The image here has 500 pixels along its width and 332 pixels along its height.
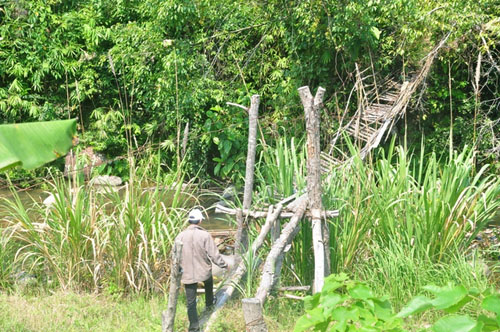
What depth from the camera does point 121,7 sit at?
1302 centimetres

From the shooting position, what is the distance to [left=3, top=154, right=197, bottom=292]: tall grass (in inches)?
228

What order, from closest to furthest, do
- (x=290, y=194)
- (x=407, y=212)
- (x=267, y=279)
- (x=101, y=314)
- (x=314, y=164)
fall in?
1. (x=267, y=279)
2. (x=314, y=164)
3. (x=101, y=314)
4. (x=407, y=212)
5. (x=290, y=194)

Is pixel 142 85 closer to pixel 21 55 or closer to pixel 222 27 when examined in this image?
pixel 222 27

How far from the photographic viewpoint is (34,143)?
3156 millimetres

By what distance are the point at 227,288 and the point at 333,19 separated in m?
5.92

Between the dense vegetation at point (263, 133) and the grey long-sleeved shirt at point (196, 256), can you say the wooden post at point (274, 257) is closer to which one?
the dense vegetation at point (263, 133)

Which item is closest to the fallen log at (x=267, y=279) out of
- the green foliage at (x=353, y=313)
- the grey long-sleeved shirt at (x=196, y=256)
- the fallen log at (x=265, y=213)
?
the fallen log at (x=265, y=213)

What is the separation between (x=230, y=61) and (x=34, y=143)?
28.7ft

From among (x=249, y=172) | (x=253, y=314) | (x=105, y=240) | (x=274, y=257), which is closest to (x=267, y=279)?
(x=274, y=257)

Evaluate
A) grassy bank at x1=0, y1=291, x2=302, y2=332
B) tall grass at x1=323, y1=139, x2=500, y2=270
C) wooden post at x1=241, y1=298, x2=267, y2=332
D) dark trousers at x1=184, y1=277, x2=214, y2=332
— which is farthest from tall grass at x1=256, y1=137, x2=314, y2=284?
wooden post at x1=241, y1=298, x2=267, y2=332

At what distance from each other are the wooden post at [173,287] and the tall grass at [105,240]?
3.63 ft

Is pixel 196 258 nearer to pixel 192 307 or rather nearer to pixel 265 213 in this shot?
pixel 192 307

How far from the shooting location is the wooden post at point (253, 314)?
4395 millimetres

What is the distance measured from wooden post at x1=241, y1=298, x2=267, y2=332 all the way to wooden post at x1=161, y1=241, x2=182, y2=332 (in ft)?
1.49
